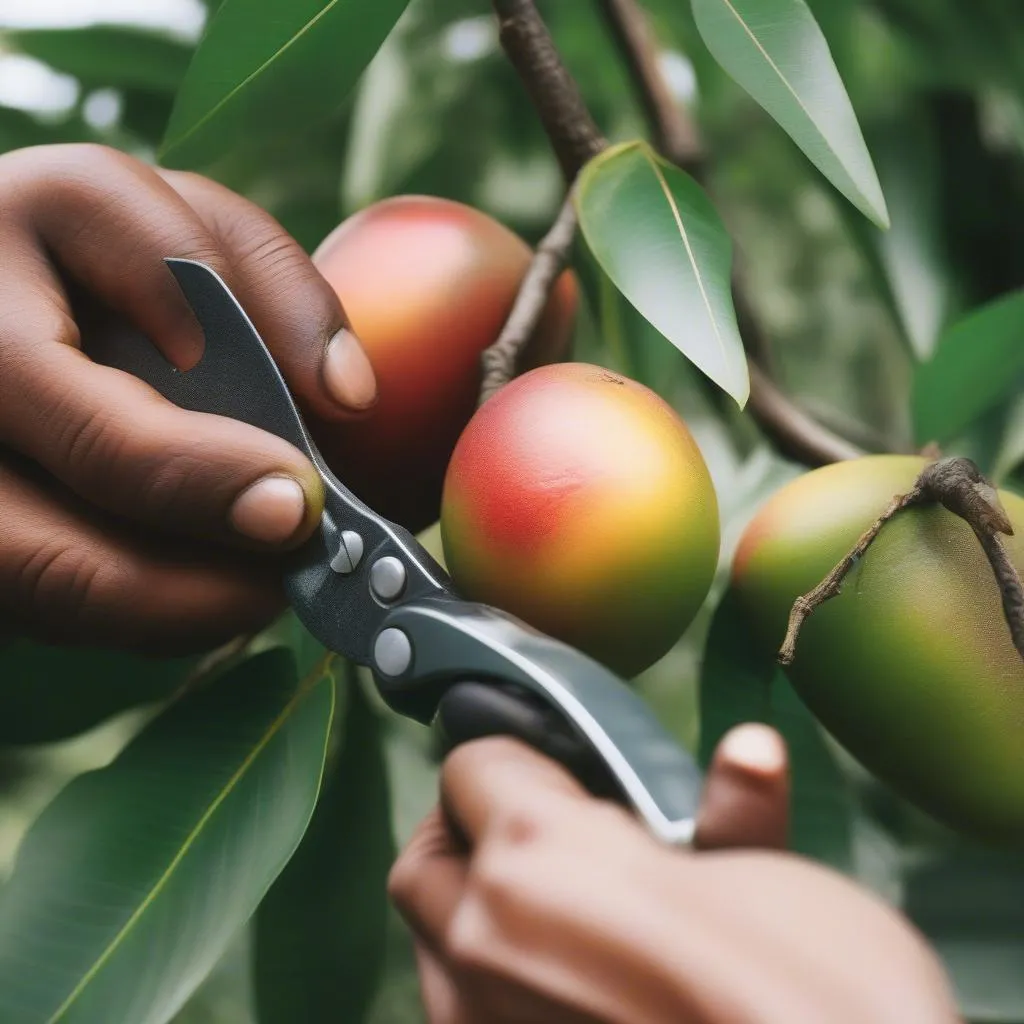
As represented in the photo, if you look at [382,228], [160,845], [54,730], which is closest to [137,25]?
[382,228]

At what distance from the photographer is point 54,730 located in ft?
2.02

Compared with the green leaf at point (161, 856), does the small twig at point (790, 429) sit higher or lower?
higher

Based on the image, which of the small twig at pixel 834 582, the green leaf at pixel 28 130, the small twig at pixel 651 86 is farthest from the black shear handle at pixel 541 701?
the green leaf at pixel 28 130

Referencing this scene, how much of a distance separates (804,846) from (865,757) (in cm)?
9

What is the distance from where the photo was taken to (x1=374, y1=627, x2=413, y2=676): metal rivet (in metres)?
0.36

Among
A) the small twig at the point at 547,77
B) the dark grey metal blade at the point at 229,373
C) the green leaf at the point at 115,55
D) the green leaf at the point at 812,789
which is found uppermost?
the small twig at the point at 547,77

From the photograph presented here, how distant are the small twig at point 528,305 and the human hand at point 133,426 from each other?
55 mm

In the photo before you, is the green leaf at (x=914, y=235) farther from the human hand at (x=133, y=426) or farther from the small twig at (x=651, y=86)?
the human hand at (x=133, y=426)


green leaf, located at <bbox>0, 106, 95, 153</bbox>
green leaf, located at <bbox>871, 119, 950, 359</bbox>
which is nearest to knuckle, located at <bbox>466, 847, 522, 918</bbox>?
green leaf, located at <bbox>871, 119, 950, 359</bbox>

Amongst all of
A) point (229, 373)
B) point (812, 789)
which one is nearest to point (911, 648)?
point (812, 789)

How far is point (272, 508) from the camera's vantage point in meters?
0.40

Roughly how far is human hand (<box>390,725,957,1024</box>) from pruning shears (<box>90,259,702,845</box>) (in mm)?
12

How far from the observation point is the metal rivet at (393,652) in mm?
360

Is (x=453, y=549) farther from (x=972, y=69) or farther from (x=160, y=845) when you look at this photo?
(x=972, y=69)
